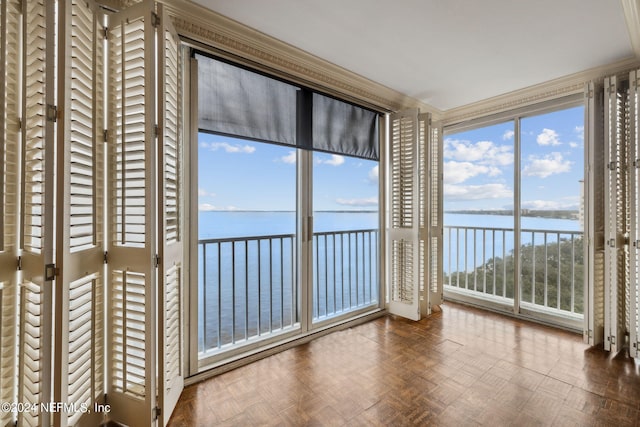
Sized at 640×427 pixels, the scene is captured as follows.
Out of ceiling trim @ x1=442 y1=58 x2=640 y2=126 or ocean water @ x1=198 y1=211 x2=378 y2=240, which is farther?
ceiling trim @ x1=442 y1=58 x2=640 y2=126

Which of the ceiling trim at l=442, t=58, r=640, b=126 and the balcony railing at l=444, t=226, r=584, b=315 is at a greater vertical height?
the ceiling trim at l=442, t=58, r=640, b=126

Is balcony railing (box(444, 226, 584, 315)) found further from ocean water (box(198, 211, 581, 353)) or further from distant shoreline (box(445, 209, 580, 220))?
distant shoreline (box(445, 209, 580, 220))

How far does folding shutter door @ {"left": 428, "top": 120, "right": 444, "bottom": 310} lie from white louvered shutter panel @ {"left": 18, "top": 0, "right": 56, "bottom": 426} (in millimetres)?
3474

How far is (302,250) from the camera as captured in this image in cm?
272

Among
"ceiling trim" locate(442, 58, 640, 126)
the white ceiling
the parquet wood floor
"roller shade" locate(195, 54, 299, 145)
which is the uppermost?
the white ceiling

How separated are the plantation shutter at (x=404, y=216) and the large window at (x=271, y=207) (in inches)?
8.6

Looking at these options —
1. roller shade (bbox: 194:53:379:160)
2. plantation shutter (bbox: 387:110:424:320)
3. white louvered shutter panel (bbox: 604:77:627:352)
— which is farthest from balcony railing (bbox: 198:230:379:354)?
white louvered shutter panel (bbox: 604:77:627:352)

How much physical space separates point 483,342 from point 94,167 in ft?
11.0

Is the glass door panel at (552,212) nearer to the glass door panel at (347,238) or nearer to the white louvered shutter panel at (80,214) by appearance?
the glass door panel at (347,238)

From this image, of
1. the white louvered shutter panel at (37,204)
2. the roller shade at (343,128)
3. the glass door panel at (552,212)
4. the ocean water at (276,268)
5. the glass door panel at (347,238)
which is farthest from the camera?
the glass door panel at (347,238)

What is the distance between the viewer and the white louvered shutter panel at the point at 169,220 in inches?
60.7

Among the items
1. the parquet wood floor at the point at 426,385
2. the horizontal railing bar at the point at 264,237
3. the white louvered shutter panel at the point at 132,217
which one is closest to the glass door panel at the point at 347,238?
the horizontal railing bar at the point at 264,237

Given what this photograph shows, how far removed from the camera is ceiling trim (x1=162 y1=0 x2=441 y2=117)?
6.38 feet

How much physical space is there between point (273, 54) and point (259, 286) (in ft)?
6.90
